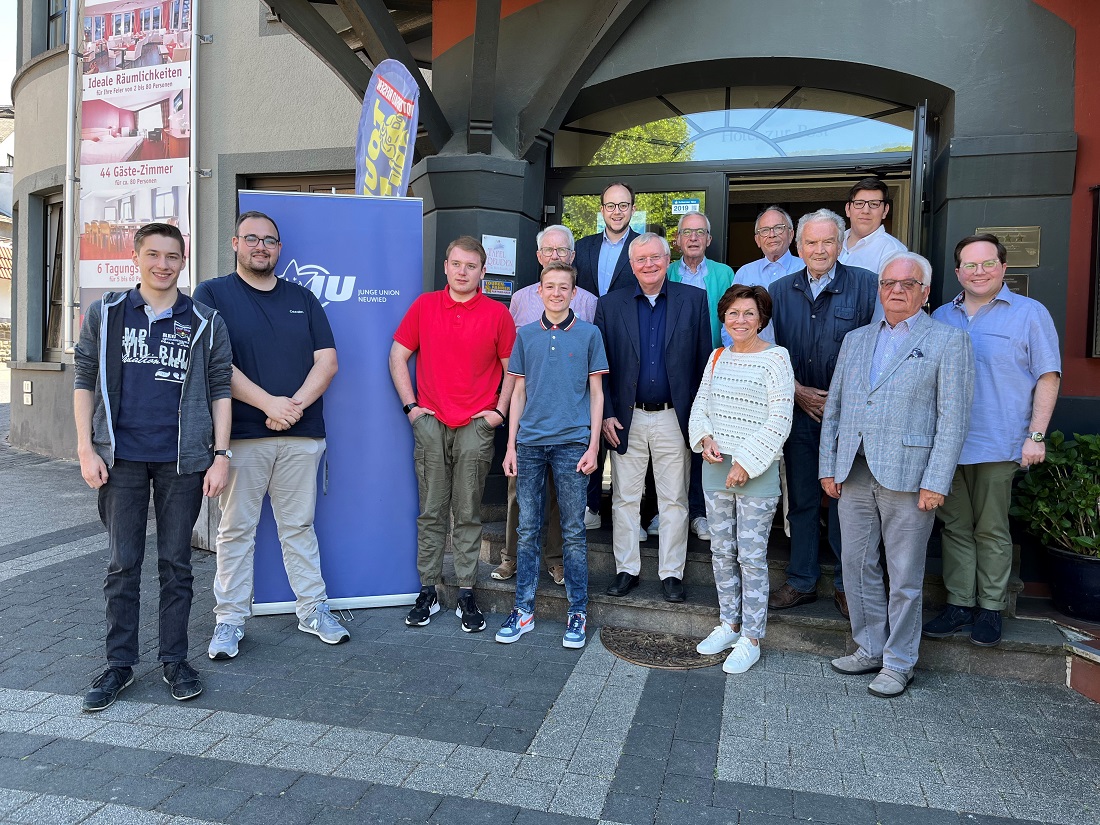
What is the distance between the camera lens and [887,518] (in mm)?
3381

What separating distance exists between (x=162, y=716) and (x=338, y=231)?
2474mm

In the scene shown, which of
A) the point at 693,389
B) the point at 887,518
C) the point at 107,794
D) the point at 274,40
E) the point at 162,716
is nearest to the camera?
the point at 107,794

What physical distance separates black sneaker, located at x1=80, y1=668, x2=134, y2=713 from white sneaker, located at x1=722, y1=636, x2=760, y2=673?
8.63 feet

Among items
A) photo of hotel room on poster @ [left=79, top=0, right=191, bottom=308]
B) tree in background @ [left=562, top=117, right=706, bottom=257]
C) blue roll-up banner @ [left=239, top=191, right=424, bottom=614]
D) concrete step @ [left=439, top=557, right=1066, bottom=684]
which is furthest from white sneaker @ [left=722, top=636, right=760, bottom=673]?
photo of hotel room on poster @ [left=79, top=0, right=191, bottom=308]

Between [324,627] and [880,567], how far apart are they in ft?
8.87

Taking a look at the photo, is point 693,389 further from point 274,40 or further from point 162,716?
point 274,40

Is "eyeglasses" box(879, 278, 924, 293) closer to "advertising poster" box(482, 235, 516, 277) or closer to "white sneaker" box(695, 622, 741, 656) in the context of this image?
"white sneaker" box(695, 622, 741, 656)

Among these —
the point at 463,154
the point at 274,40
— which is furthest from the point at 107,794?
the point at 274,40

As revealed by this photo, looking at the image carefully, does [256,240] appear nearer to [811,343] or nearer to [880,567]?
[811,343]

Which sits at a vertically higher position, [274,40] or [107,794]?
[274,40]

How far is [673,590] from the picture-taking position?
404cm

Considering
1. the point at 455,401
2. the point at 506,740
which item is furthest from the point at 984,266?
the point at 506,740

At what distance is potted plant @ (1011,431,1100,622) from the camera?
390 centimetres

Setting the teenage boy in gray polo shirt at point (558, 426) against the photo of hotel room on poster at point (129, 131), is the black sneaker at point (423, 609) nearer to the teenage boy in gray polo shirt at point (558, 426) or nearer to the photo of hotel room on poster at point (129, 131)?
the teenage boy in gray polo shirt at point (558, 426)
